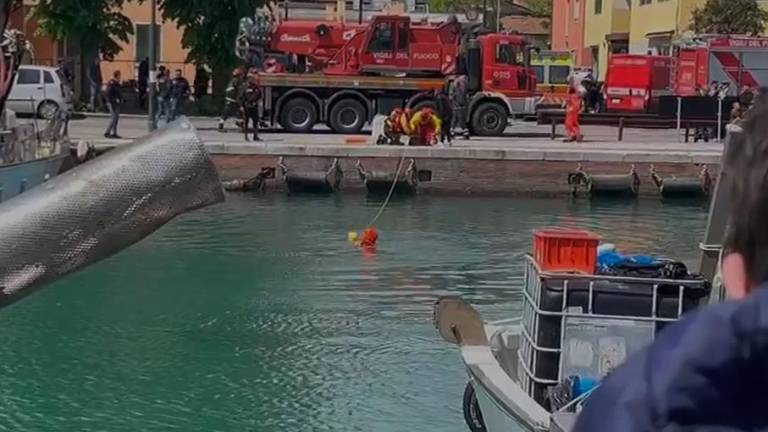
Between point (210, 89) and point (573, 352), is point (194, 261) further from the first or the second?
point (210, 89)

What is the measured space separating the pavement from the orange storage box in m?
14.9

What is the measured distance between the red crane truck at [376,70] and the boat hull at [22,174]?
11.1 metres

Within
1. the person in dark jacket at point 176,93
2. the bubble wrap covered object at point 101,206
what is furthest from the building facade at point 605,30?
the bubble wrap covered object at point 101,206

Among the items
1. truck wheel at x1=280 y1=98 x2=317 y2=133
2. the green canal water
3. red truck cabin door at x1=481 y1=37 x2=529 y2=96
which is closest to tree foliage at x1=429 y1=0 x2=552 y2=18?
red truck cabin door at x1=481 y1=37 x2=529 y2=96

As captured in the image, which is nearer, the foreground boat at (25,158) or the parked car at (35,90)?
the foreground boat at (25,158)

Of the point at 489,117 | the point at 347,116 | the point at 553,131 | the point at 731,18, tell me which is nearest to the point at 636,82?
the point at 731,18

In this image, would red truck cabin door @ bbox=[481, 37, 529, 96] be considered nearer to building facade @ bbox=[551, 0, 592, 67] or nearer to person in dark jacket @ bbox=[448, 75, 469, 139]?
person in dark jacket @ bbox=[448, 75, 469, 139]

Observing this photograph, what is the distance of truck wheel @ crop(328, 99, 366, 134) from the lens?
103 ft

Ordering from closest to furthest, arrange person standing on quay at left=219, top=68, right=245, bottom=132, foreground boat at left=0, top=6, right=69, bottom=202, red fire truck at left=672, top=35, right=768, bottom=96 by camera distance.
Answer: foreground boat at left=0, top=6, right=69, bottom=202
person standing on quay at left=219, top=68, right=245, bottom=132
red fire truck at left=672, top=35, right=768, bottom=96

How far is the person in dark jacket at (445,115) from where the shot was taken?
1095 inches

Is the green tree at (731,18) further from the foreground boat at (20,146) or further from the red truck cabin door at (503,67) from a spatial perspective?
the foreground boat at (20,146)

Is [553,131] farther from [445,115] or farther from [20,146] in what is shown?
[20,146]

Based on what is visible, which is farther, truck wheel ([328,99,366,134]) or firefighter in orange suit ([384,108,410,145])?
truck wheel ([328,99,366,134])

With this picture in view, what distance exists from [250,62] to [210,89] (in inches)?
316
